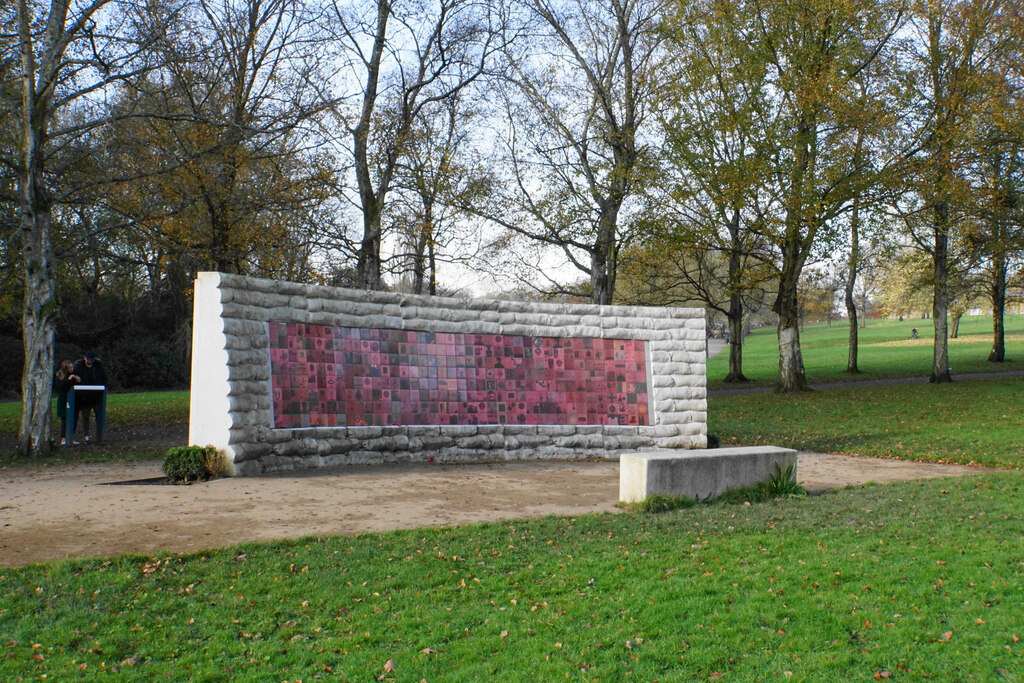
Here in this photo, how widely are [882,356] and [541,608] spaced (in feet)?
147

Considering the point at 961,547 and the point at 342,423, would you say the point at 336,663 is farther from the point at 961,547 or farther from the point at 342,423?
the point at 342,423

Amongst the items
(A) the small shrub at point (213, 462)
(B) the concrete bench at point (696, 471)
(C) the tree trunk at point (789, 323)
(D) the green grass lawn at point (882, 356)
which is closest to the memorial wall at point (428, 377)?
(A) the small shrub at point (213, 462)

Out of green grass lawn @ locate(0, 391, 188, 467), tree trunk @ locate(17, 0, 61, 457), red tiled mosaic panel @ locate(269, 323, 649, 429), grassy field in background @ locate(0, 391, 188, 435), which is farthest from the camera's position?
grassy field in background @ locate(0, 391, 188, 435)

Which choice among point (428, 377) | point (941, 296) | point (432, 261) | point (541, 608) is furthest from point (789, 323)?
point (541, 608)

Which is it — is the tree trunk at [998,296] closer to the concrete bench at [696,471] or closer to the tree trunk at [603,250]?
the tree trunk at [603,250]

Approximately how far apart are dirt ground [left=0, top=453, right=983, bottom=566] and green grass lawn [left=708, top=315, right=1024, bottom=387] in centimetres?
2162

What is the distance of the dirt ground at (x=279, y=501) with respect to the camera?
294 inches

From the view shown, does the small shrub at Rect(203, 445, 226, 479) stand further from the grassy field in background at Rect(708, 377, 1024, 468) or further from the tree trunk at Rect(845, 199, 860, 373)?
the tree trunk at Rect(845, 199, 860, 373)

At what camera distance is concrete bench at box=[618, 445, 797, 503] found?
9.45 m

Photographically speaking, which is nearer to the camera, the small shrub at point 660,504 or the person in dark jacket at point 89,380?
the small shrub at point 660,504

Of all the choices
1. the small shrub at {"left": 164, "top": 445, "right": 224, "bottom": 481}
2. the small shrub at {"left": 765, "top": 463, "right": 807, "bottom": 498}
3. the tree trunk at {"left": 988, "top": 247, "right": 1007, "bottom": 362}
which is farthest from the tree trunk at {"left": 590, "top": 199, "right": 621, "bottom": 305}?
the small shrub at {"left": 164, "top": 445, "right": 224, "bottom": 481}

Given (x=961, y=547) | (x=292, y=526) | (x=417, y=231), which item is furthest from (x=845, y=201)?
(x=292, y=526)

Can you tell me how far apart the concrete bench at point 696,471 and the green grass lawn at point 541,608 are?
1415 mm

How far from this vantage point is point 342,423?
12.2 metres
